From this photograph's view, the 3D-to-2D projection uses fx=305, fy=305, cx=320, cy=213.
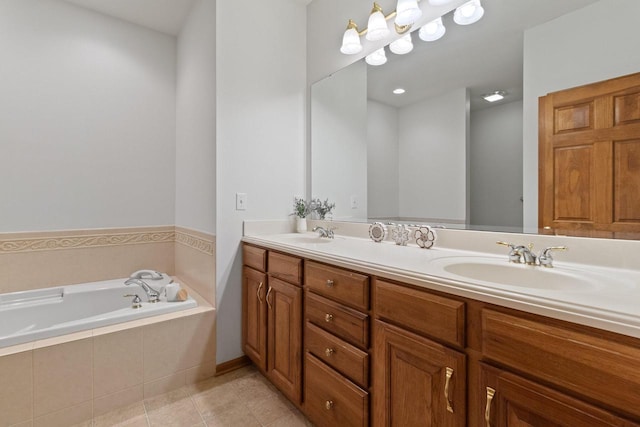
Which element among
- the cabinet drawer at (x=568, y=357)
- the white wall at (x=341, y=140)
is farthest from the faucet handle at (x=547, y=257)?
the white wall at (x=341, y=140)

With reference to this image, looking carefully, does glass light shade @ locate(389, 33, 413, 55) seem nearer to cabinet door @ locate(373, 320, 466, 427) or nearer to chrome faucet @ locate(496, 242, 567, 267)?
chrome faucet @ locate(496, 242, 567, 267)

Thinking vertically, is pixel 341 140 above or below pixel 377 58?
below

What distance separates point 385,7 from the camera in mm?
1847

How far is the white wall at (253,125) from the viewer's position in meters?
Result: 2.05

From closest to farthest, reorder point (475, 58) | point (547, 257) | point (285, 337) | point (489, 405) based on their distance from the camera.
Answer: point (489, 405) < point (547, 257) < point (475, 58) < point (285, 337)

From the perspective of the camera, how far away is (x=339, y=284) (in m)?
1.26

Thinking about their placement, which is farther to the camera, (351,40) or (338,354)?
(351,40)

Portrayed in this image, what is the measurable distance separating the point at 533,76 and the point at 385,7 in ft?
3.34

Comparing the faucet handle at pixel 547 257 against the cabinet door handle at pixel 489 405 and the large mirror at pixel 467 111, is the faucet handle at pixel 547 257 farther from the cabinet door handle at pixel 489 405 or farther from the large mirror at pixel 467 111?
the cabinet door handle at pixel 489 405

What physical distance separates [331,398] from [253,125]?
175cm

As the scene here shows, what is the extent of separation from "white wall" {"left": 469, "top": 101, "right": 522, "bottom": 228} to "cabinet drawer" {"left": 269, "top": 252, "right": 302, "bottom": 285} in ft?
2.95

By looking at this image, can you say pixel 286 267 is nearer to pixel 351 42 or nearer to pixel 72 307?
pixel 351 42

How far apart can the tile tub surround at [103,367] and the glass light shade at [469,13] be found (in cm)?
220

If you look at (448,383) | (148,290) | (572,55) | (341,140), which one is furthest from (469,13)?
(148,290)
